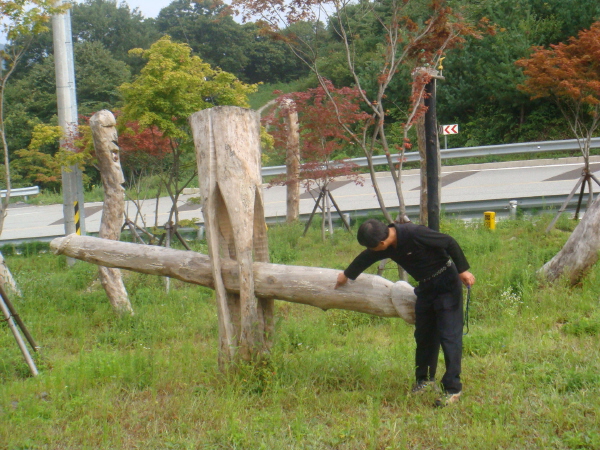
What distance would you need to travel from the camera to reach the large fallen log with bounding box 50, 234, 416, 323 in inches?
179

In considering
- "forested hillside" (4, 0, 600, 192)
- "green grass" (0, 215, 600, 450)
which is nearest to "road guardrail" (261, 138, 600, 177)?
"forested hillside" (4, 0, 600, 192)

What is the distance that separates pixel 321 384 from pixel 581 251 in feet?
12.3

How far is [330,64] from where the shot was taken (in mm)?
28281

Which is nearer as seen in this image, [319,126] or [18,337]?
[18,337]

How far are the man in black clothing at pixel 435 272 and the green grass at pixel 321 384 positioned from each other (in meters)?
0.38

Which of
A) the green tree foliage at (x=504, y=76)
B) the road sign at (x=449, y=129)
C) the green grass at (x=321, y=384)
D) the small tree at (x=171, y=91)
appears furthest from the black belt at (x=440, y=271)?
the green tree foliage at (x=504, y=76)

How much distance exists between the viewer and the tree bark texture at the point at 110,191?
8.37 m

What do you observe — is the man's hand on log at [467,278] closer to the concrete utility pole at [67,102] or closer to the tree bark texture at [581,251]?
the tree bark texture at [581,251]

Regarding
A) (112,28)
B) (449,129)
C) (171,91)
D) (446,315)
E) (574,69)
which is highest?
(112,28)

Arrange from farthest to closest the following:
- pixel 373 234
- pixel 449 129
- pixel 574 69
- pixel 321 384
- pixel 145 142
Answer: pixel 449 129 → pixel 145 142 → pixel 574 69 → pixel 321 384 → pixel 373 234

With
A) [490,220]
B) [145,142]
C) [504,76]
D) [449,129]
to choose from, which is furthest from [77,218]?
[504,76]

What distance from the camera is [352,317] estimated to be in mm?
7293

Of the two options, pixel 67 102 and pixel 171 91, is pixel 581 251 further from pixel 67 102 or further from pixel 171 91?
pixel 67 102

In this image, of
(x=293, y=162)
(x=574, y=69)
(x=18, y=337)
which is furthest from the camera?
(x=293, y=162)
